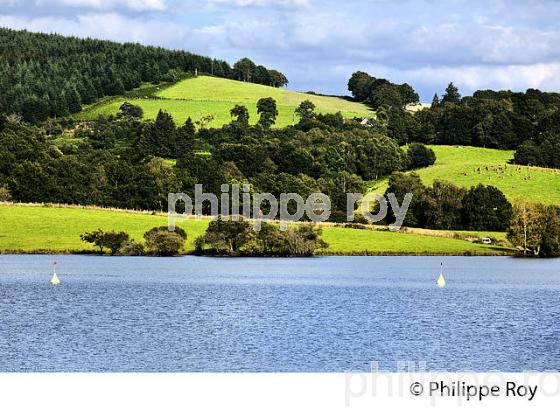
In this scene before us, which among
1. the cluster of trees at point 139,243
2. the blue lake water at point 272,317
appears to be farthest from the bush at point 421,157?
the blue lake water at point 272,317

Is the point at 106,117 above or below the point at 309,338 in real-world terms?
above

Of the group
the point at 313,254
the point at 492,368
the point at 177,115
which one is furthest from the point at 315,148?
the point at 492,368

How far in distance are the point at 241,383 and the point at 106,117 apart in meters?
165

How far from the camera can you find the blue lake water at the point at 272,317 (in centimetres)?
4544

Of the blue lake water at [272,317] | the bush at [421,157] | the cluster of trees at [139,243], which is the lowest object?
the blue lake water at [272,317]

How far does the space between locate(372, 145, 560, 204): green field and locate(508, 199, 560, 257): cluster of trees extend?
24811 millimetres

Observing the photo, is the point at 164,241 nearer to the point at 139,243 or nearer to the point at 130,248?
the point at 139,243

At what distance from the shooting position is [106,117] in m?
198

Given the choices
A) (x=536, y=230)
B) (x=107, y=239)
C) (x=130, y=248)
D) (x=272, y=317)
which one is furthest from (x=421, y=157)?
(x=272, y=317)

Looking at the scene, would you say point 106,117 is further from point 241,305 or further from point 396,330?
point 396,330

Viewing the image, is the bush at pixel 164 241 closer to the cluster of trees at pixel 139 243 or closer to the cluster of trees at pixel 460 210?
the cluster of trees at pixel 139 243

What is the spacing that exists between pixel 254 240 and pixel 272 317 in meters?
49.1

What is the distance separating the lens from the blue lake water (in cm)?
4544

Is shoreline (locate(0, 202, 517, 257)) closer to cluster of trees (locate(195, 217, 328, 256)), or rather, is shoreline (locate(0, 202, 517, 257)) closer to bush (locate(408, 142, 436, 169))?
cluster of trees (locate(195, 217, 328, 256))
